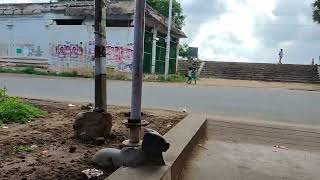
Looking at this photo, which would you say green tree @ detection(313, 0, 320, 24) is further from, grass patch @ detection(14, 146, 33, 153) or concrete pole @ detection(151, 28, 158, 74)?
grass patch @ detection(14, 146, 33, 153)

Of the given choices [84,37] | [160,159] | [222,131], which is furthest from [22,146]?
[84,37]

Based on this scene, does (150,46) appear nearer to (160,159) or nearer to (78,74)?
(78,74)

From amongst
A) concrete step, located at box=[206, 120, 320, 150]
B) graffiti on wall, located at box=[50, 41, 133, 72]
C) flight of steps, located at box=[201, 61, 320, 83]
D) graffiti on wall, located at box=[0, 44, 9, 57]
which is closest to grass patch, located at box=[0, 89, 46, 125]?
concrete step, located at box=[206, 120, 320, 150]

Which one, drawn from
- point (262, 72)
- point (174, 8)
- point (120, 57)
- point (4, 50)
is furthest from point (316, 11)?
point (4, 50)

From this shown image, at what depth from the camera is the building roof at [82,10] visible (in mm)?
26312

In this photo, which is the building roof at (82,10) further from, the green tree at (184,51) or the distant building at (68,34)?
the green tree at (184,51)

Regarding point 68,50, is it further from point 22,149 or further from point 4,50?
point 22,149

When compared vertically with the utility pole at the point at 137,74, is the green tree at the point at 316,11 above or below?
above

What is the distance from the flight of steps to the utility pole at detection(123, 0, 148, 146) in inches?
1439

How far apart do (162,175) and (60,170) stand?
84cm

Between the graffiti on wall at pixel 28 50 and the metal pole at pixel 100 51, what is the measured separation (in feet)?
81.2

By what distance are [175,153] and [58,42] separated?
24.8 m

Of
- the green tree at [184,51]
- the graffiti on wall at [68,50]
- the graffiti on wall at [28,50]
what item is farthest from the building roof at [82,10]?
the green tree at [184,51]

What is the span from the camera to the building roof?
2631cm
